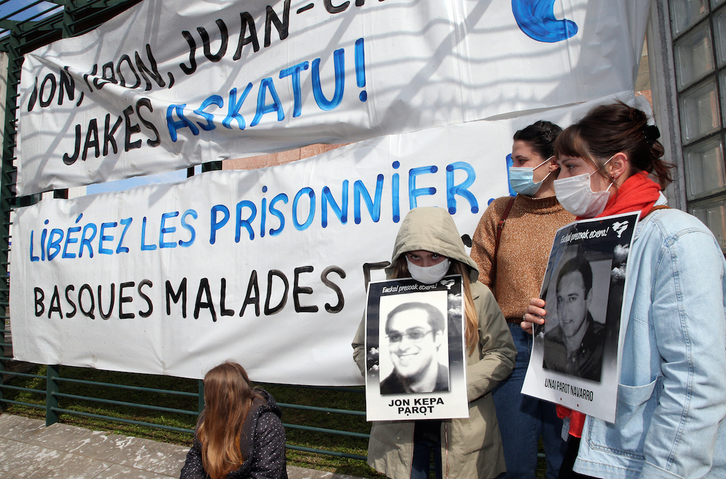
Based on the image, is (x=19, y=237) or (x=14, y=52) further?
(x=14, y=52)

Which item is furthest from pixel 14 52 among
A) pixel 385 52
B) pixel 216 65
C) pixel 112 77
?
pixel 385 52

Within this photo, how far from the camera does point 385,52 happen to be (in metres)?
3.08

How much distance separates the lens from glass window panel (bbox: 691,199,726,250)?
6.93 feet

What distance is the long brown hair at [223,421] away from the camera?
223cm

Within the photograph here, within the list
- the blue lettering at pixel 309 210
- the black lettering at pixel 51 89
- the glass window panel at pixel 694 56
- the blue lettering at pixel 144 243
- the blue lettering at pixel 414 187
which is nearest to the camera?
the glass window panel at pixel 694 56

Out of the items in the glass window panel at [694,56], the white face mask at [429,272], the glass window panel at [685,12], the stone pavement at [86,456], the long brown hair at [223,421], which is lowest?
the stone pavement at [86,456]

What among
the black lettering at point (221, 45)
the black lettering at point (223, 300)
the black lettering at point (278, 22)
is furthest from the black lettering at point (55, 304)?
the black lettering at point (278, 22)

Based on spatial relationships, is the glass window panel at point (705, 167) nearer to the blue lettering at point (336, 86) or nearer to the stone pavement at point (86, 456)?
the blue lettering at point (336, 86)

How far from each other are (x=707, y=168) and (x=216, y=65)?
3.33 metres

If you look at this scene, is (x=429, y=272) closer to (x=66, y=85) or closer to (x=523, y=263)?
(x=523, y=263)

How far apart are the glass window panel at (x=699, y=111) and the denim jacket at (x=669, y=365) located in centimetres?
130

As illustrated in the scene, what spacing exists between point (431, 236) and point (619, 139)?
72 cm

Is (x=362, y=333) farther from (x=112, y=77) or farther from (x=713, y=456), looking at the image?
(x=112, y=77)

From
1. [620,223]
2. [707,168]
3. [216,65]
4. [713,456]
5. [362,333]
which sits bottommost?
[713,456]
